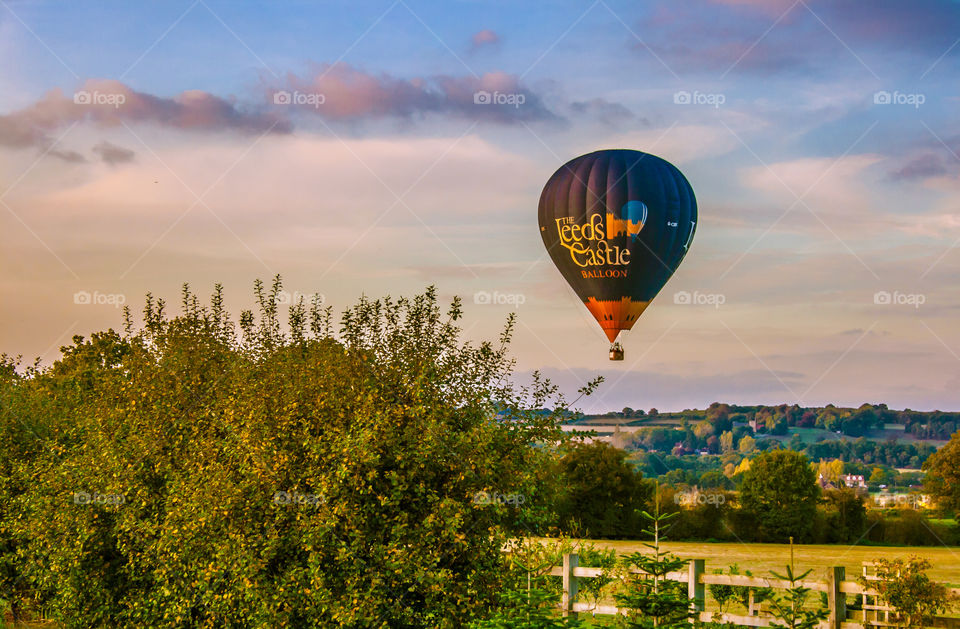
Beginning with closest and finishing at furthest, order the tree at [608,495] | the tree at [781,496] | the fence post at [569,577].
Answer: the fence post at [569,577], the tree at [608,495], the tree at [781,496]

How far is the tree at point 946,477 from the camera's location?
7931cm

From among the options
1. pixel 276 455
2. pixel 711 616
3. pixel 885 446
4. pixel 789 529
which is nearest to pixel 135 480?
pixel 276 455

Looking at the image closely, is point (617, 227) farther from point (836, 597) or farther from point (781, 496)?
point (781, 496)

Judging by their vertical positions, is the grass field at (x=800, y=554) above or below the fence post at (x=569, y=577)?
below

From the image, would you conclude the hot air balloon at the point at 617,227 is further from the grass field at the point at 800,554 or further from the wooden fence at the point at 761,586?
the wooden fence at the point at 761,586

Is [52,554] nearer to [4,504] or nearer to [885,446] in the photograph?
[4,504]

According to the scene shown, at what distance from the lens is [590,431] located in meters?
17.8

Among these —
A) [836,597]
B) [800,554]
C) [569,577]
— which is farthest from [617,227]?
[800,554]

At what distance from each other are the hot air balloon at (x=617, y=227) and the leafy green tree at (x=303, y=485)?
18.9m

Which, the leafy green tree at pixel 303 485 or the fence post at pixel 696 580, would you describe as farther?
the fence post at pixel 696 580

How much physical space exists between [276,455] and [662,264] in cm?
2467

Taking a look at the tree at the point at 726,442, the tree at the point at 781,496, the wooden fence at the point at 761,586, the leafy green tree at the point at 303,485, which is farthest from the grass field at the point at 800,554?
the tree at the point at 726,442

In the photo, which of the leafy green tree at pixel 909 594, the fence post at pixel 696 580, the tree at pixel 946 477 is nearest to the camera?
the fence post at pixel 696 580

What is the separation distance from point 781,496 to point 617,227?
48000 mm
